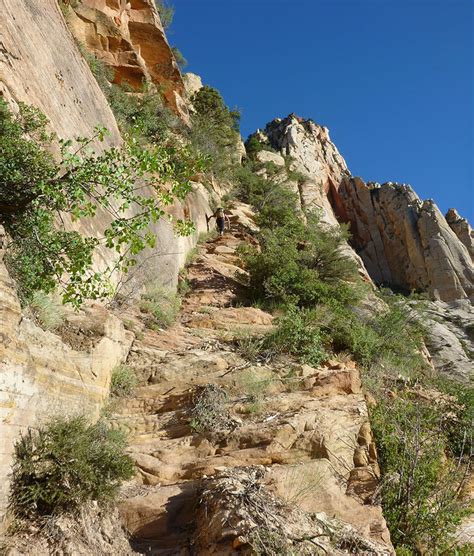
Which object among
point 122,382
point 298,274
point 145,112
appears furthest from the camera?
point 145,112

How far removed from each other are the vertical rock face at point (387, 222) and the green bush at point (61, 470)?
26.7 metres

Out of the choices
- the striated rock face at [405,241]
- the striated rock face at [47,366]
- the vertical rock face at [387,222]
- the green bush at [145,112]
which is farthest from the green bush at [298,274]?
the striated rock face at [405,241]

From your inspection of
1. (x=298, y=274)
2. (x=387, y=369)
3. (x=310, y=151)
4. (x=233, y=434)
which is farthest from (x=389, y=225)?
(x=233, y=434)

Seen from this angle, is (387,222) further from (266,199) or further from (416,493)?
(416,493)

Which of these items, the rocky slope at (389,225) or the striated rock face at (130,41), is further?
the rocky slope at (389,225)

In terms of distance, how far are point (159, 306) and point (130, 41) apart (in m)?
14.4

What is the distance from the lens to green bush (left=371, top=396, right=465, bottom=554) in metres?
4.73

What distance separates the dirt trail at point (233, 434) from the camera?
4492 mm

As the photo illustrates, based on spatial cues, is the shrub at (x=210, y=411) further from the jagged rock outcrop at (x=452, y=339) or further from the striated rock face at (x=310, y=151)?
the striated rock face at (x=310, y=151)

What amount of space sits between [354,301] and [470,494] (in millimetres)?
8037

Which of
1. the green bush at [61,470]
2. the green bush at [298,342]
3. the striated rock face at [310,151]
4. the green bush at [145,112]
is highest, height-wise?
the striated rock face at [310,151]

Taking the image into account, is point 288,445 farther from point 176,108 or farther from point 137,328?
point 176,108

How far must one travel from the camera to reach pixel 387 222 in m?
36.9

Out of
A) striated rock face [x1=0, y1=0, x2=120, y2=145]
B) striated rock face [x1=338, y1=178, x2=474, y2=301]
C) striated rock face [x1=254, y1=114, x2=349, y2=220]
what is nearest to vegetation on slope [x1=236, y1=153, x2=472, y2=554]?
striated rock face [x1=0, y1=0, x2=120, y2=145]
